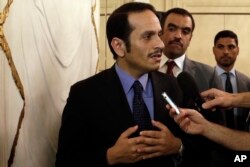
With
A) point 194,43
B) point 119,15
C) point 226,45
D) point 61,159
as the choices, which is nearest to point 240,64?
point 194,43

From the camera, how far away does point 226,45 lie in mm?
3318

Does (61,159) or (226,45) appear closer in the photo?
(61,159)

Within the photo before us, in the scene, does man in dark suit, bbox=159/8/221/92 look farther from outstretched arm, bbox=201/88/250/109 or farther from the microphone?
the microphone

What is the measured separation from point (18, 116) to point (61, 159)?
244 mm

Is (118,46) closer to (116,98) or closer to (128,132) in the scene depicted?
(116,98)

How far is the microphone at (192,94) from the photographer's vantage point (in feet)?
4.70

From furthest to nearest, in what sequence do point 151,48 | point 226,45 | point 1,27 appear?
1. point 226,45
2. point 151,48
3. point 1,27

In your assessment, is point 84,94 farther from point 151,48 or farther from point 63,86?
point 151,48

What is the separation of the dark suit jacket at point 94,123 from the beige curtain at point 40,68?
6 centimetres

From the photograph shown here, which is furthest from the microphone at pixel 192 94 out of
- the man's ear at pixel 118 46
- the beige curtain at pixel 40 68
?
the beige curtain at pixel 40 68

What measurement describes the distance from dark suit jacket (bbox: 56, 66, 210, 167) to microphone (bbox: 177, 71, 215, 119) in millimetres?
113

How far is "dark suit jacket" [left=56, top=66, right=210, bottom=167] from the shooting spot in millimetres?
1385

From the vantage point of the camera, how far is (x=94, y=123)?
1413mm

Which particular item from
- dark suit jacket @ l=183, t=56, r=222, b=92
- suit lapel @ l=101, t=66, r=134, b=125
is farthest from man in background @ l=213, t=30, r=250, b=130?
suit lapel @ l=101, t=66, r=134, b=125
